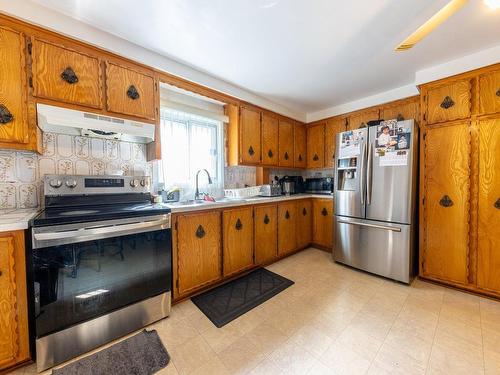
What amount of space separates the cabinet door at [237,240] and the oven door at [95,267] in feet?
2.32

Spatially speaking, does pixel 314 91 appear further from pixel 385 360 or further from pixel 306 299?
pixel 385 360

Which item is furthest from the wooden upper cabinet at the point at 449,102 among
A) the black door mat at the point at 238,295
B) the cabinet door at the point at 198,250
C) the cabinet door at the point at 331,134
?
the cabinet door at the point at 198,250

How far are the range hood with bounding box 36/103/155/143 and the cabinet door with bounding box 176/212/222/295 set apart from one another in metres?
0.87

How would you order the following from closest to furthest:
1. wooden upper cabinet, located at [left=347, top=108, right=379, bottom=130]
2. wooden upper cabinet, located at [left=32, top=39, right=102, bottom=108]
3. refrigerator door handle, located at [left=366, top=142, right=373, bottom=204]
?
wooden upper cabinet, located at [left=32, top=39, right=102, bottom=108] < refrigerator door handle, located at [left=366, top=142, right=373, bottom=204] < wooden upper cabinet, located at [left=347, top=108, right=379, bottom=130]

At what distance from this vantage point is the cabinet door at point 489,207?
1963 millimetres

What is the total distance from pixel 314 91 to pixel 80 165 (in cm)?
292

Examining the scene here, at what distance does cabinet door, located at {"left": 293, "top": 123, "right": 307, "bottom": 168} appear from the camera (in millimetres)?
3723

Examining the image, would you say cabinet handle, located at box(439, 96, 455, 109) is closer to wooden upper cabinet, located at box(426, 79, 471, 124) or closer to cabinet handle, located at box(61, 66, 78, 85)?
wooden upper cabinet, located at box(426, 79, 471, 124)

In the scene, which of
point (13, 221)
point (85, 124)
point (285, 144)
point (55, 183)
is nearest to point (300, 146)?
point (285, 144)

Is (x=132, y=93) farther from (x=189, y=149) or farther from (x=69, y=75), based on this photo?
(x=189, y=149)

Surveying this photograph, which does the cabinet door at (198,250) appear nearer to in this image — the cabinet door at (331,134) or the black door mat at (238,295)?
the black door mat at (238,295)

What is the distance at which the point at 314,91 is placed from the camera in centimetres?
293

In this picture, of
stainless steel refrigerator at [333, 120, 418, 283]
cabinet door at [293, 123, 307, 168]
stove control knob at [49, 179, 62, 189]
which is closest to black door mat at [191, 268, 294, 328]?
stainless steel refrigerator at [333, 120, 418, 283]

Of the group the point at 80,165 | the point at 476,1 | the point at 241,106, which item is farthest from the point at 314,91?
the point at 80,165
